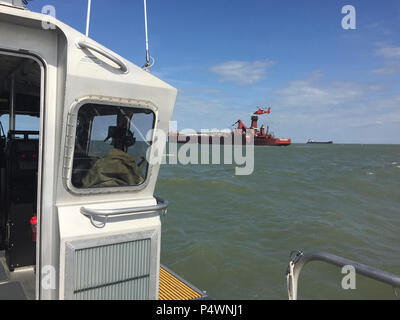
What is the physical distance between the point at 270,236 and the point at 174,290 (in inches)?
236

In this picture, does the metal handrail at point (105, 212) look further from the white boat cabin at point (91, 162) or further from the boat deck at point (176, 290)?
the boat deck at point (176, 290)

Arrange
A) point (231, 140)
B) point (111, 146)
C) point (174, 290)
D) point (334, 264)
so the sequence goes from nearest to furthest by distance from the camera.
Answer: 1. point (334, 264)
2. point (111, 146)
3. point (174, 290)
4. point (231, 140)

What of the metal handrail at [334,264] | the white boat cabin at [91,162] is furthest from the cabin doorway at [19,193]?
the metal handrail at [334,264]

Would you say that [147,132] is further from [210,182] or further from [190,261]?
[210,182]

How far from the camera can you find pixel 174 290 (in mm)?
3820

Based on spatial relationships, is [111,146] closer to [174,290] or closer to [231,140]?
[174,290]

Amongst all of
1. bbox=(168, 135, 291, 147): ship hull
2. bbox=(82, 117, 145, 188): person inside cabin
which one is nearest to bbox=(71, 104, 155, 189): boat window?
bbox=(82, 117, 145, 188): person inside cabin

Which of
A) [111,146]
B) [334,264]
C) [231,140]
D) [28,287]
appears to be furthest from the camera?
[231,140]

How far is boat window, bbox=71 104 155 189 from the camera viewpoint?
247 centimetres

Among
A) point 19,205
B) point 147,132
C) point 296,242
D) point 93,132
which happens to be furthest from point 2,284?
point 296,242

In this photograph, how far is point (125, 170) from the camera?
2.76m

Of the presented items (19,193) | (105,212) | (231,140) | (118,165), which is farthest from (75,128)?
(231,140)

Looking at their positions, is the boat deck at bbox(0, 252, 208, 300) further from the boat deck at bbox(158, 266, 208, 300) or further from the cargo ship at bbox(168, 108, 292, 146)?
the cargo ship at bbox(168, 108, 292, 146)

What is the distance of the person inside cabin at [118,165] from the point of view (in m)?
2.63
